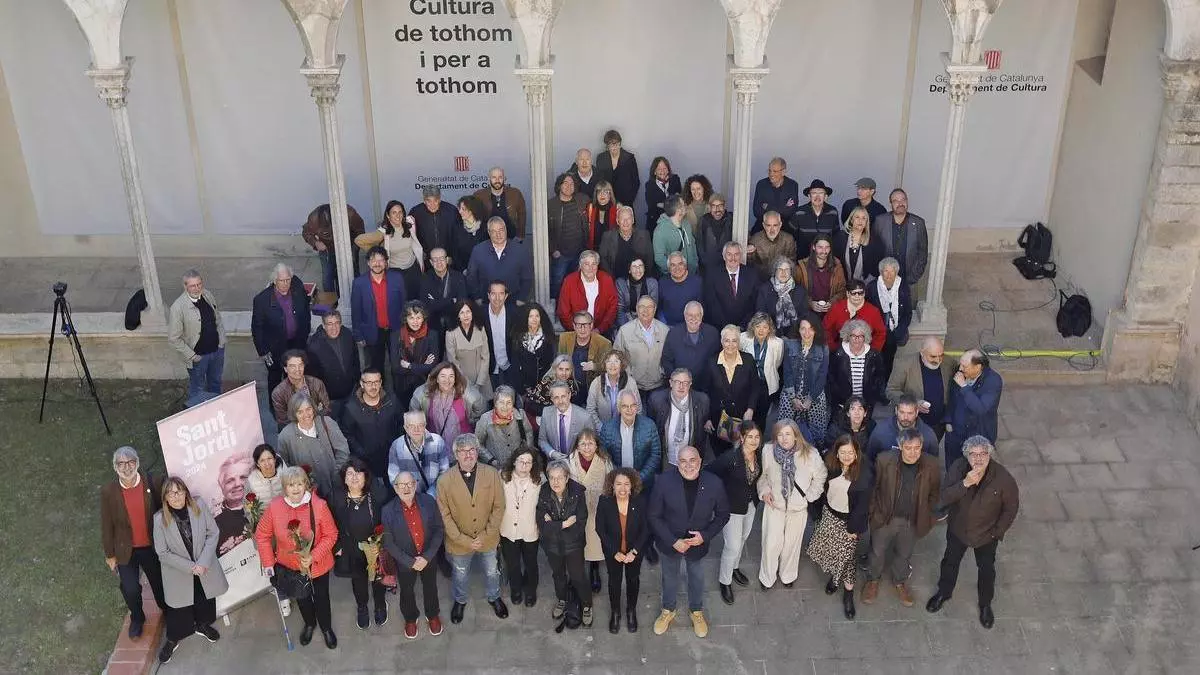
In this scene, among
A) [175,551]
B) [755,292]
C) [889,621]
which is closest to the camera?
[175,551]

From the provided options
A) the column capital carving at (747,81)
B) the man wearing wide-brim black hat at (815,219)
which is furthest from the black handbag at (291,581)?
the man wearing wide-brim black hat at (815,219)

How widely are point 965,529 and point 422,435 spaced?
4.13 metres

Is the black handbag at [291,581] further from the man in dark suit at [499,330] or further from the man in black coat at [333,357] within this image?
the man in dark suit at [499,330]

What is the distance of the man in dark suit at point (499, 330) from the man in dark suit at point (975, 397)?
12.2 ft

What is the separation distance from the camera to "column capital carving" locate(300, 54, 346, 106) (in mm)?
11625

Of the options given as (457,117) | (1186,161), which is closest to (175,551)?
(457,117)

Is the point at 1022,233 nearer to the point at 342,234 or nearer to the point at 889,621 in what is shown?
the point at 889,621

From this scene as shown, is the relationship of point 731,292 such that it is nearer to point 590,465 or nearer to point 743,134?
point 743,134

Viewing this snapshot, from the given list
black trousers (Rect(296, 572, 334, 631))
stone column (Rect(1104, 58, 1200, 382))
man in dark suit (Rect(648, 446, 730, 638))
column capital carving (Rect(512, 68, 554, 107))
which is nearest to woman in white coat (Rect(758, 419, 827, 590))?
man in dark suit (Rect(648, 446, 730, 638))

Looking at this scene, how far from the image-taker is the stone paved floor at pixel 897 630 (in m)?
9.46

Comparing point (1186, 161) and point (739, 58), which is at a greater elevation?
point (739, 58)

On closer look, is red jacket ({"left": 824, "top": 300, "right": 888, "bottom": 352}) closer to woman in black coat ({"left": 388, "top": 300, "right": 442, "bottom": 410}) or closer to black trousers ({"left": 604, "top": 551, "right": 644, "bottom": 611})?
black trousers ({"left": 604, "top": 551, "right": 644, "bottom": 611})

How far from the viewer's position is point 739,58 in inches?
457

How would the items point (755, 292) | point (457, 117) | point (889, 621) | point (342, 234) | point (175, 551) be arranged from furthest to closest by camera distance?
1. point (457, 117)
2. point (342, 234)
3. point (755, 292)
4. point (889, 621)
5. point (175, 551)
